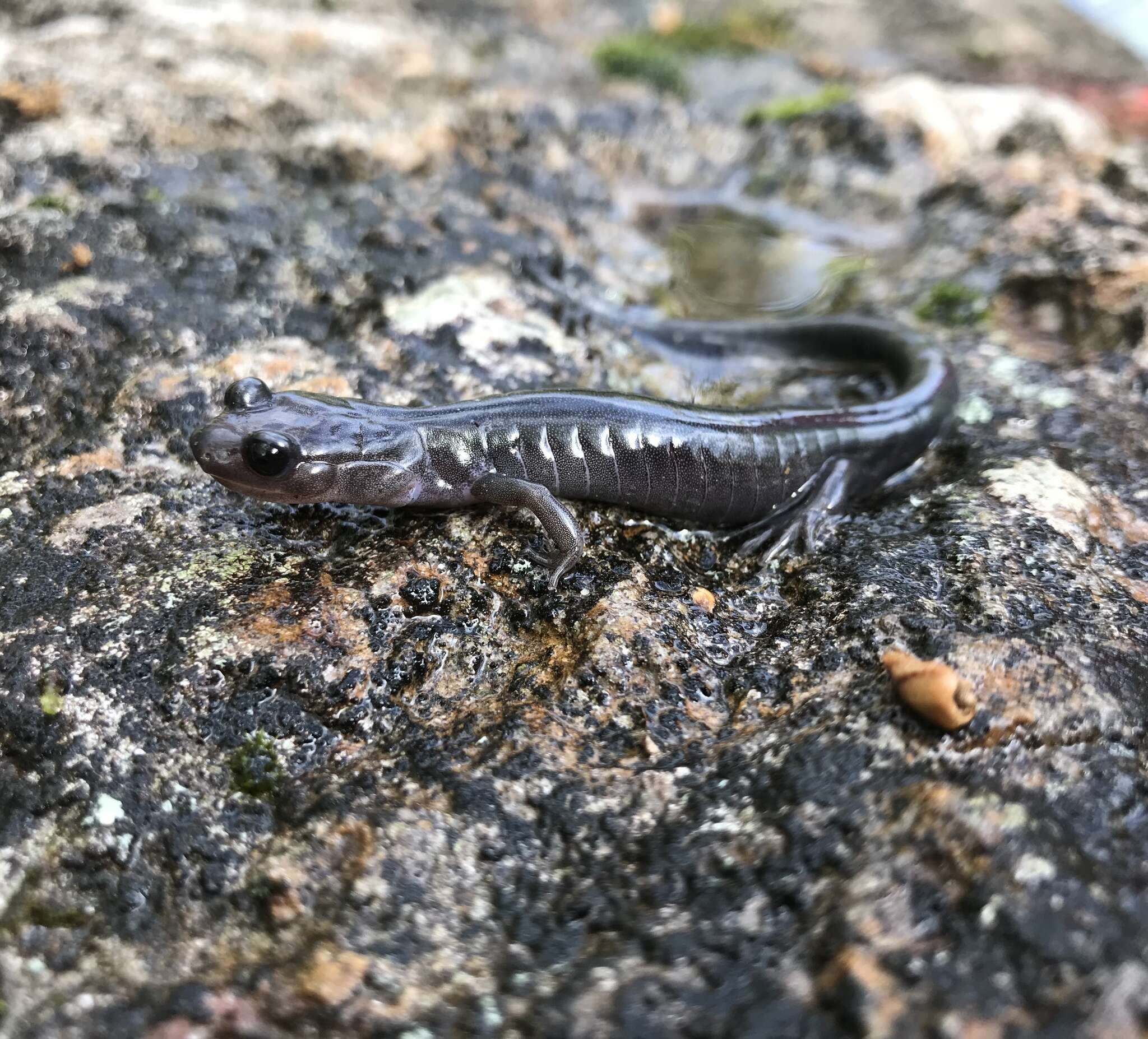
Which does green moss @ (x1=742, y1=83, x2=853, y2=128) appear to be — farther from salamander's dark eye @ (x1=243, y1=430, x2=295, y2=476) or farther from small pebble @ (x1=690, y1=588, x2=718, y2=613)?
salamander's dark eye @ (x1=243, y1=430, x2=295, y2=476)

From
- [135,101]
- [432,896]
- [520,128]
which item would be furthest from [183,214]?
[432,896]

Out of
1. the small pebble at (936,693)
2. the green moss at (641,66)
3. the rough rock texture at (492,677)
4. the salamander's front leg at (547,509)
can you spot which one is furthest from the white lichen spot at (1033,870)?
A: the green moss at (641,66)

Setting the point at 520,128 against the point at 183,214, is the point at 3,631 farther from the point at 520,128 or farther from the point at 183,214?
the point at 520,128

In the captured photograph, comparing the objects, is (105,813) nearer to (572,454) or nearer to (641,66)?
(572,454)

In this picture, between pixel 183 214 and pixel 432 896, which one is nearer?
pixel 432 896

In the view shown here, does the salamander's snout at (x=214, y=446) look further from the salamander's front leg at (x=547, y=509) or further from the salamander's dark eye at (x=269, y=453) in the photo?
the salamander's front leg at (x=547, y=509)

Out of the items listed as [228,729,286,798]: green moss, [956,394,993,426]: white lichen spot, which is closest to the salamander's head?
[228,729,286,798]: green moss
